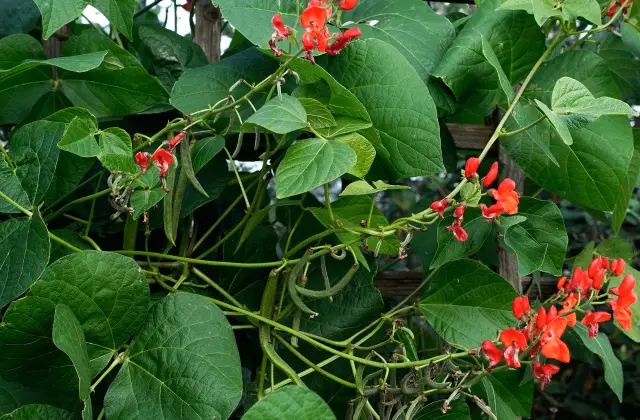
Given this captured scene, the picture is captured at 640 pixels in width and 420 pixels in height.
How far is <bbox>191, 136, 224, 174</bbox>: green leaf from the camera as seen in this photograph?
858mm

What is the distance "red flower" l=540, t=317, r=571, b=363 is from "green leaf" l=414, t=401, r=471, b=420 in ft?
0.80

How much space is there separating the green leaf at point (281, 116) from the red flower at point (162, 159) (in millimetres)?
90

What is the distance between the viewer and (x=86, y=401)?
0.71 meters

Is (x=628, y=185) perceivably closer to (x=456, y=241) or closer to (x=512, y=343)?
(x=456, y=241)

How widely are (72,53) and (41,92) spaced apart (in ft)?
0.22

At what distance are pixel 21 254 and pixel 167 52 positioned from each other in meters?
0.42

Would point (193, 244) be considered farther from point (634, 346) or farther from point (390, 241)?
point (634, 346)

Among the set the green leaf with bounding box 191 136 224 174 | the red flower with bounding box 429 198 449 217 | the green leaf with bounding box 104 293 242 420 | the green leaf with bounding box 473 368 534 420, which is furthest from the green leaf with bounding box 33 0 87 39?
the green leaf with bounding box 473 368 534 420

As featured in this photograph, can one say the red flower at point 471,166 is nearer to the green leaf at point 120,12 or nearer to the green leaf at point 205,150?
the green leaf at point 205,150

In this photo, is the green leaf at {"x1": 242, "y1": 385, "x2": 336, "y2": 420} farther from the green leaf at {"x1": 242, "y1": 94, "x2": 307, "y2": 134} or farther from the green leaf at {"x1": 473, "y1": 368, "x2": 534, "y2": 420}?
the green leaf at {"x1": 473, "y1": 368, "x2": 534, "y2": 420}

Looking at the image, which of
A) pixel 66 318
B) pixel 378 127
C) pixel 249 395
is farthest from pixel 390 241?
pixel 66 318

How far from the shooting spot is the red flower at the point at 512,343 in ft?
2.30

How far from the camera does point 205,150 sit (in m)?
0.87

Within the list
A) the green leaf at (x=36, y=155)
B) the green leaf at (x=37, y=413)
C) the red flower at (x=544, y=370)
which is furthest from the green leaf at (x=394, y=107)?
the green leaf at (x=37, y=413)
